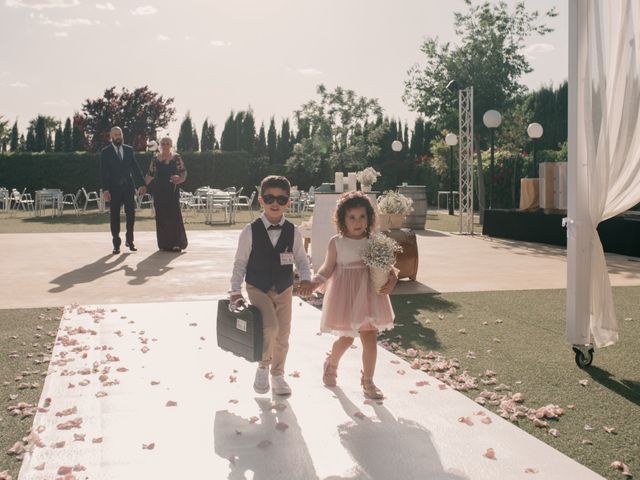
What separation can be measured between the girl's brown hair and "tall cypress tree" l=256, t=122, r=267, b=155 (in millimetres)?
32704

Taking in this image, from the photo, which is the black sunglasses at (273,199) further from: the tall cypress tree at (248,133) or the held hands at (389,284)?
the tall cypress tree at (248,133)

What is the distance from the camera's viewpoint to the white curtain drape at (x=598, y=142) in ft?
14.3

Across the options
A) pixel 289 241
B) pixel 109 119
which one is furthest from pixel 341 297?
pixel 109 119

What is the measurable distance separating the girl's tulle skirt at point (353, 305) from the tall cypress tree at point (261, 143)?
32.8m

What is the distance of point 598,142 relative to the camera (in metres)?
4.45

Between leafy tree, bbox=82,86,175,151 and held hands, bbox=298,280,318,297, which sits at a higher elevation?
leafy tree, bbox=82,86,175,151

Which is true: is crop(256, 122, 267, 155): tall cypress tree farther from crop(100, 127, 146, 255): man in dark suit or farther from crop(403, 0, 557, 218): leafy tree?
crop(100, 127, 146, 255): man in dark suit

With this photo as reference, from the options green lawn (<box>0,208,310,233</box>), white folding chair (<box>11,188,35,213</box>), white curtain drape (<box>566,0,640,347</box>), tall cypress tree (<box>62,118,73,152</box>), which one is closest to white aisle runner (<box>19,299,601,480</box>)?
white curtain drape (<box>566,0,640,347</box>)

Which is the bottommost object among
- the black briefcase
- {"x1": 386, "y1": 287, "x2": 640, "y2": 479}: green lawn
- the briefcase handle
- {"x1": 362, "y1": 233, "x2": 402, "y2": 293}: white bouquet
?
{"x1": 386, "y1": 287, "x2": 640, "y2": 479}: green lawn

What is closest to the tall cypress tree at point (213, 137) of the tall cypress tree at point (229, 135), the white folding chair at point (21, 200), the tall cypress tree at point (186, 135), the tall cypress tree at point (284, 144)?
the tall cypress tree at point (186, 135)

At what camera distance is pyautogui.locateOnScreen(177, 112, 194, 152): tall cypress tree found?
38625mm

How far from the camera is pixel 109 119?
39969 millimetres

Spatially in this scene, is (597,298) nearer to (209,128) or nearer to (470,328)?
(470,328)

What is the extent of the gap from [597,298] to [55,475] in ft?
11.4
